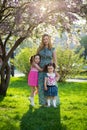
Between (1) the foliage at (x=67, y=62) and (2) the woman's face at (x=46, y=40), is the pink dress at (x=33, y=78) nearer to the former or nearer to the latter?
(2) the woman's face at (x=46, y=40)

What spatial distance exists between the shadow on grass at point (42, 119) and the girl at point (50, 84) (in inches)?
15.8

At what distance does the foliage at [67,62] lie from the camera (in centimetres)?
2667

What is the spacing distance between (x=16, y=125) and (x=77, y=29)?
6.37 m

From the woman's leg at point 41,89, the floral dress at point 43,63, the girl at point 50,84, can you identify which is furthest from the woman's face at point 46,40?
the woman's leg at point 41,89

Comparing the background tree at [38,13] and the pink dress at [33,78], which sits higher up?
the background tree at [38,13]

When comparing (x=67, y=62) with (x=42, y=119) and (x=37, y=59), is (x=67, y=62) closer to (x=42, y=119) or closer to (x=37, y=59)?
(x=37, y=59)

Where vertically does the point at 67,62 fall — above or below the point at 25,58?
above

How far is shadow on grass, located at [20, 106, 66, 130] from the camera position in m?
9.28

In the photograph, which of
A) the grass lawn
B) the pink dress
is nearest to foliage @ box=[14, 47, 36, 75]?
the grass lawn

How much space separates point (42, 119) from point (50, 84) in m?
1.96

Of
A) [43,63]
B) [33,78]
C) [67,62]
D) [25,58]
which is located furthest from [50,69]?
[25,58]

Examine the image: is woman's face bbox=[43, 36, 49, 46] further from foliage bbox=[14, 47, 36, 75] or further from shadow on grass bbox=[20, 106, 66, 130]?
foliage bbox=[14, 47, 36, 75]

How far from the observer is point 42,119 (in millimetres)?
10258

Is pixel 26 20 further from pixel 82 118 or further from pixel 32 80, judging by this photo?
pixel 82 118
